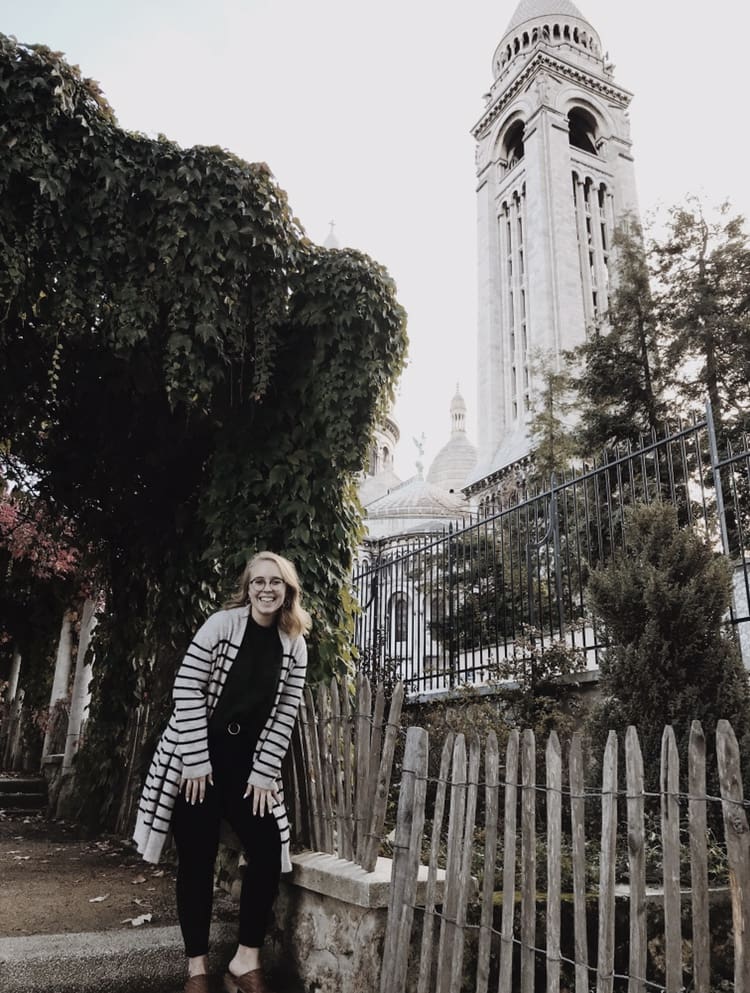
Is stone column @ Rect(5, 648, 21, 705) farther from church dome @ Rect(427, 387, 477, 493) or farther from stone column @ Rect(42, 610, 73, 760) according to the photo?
church dome @ Rect(427, 387, 477, 493)

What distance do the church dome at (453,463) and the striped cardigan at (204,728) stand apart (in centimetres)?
5027

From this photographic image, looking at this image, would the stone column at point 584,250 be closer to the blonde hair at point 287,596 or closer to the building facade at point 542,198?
the building facade at point 542,198

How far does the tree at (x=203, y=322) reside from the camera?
472cm

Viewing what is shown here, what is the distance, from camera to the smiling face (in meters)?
3.57

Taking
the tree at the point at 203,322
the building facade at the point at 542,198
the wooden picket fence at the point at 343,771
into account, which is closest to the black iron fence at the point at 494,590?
the tree at the point at 203,322

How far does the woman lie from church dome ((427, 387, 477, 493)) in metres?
50.2

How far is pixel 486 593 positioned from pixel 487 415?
31511 millimetres

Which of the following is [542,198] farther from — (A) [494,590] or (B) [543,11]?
(A) [494,590]

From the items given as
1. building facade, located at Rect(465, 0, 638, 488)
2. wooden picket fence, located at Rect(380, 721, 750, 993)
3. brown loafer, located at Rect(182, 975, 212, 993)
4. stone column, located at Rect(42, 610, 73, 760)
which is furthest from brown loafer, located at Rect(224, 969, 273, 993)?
building facade, located at Rect(465, 0, 638, 488)

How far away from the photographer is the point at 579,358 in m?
19.4

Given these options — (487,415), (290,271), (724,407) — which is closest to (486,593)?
(290,271)

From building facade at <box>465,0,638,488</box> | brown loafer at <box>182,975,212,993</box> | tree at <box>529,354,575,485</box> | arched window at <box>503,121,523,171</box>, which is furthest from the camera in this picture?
arched window at <box>503,121,523,171</box>

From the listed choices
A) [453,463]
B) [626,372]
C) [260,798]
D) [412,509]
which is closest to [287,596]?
[260,798]

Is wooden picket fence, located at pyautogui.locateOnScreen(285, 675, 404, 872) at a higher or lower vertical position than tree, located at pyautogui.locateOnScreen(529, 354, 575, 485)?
lower
